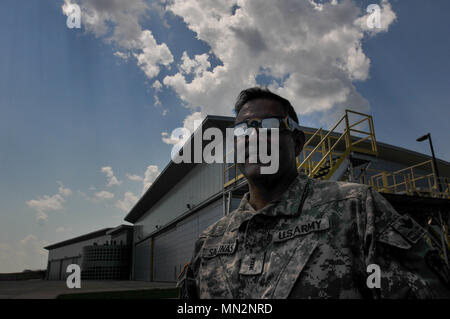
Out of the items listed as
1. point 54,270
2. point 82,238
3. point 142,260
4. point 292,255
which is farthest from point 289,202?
point 54,270

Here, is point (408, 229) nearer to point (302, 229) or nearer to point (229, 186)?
point (302, 229)

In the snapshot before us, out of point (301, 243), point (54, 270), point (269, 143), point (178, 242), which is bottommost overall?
point (301, 243)

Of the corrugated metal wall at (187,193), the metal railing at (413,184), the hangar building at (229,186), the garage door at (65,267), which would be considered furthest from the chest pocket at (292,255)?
the garage door at (65,267)

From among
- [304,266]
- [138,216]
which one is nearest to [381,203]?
[304,266]

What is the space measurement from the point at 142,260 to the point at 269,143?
3832 cm

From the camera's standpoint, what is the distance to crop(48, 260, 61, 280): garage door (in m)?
67.3

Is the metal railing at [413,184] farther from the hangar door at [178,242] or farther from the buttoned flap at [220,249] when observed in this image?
the buttoned flap at [220,249]

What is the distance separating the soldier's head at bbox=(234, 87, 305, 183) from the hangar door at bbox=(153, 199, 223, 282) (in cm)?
1442

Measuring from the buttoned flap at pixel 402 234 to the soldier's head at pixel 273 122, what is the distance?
0.68 m

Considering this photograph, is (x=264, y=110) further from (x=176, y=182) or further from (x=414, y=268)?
(x=176, y=182)

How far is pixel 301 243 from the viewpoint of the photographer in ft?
5.38

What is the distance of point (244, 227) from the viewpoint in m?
1.96

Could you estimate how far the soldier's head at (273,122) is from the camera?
1933mm

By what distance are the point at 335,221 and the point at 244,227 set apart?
58 centimetres
